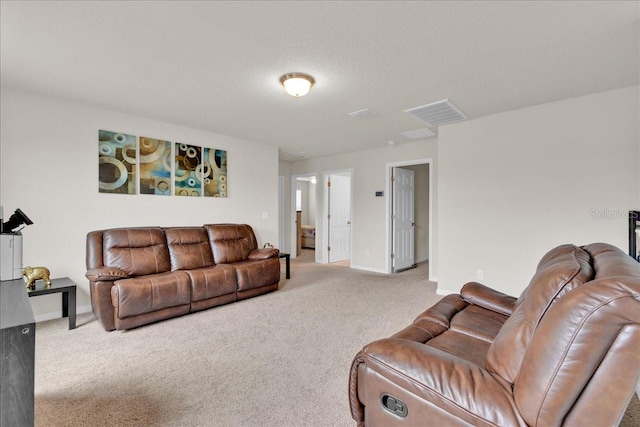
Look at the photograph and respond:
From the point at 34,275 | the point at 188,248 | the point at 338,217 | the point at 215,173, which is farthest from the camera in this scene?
the point at 338,217

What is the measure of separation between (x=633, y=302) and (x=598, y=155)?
3138mm

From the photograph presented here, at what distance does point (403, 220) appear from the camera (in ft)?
18.8

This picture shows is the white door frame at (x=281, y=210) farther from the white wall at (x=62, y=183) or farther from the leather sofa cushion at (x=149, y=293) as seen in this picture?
the leather sofa cushion at (x=149, y=293)

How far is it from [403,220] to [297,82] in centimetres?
387

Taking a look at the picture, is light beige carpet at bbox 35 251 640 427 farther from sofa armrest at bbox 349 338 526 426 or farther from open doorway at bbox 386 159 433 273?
open doorway at bbox 386 159 433 273

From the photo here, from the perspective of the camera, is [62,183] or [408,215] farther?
[408,215]

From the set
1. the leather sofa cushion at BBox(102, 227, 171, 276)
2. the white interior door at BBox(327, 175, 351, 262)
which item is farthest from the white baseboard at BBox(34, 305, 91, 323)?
the white interior door at BBox(327, 175, 351, 262)

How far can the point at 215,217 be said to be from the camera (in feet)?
14.7

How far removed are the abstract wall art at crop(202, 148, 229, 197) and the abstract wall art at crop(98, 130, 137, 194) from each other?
0.94 m

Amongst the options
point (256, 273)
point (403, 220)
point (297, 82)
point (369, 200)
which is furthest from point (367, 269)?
point (297, 82)

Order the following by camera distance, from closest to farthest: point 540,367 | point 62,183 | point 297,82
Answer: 1. point 540,367
2. point 297,82
3. point 62,183

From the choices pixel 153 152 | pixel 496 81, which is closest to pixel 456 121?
pixel 496 81

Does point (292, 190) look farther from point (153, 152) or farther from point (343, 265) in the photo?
point (153, 152)

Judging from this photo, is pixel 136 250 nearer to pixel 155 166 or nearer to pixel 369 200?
pixel 155 166
